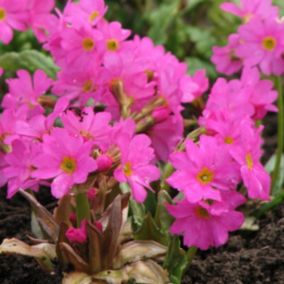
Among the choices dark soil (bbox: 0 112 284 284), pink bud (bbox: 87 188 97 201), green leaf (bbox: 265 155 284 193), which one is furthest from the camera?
green leaf (bbox: 265 155 284 193)

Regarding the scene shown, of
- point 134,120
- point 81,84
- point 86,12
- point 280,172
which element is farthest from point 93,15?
point 280,172

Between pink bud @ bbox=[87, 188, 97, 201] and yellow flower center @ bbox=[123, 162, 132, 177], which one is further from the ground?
yellow flower center @ bbox=[123, 162, 132, 177]

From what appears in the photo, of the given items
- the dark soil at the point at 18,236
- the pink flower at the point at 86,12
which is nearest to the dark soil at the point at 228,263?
the dark soil at the point at 18,236

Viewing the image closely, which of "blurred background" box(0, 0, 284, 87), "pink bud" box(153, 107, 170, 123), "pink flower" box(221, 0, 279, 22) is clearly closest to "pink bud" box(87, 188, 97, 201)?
"pink bud" box(153, 107, 170, 123)

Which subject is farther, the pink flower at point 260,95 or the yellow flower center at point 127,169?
the pink flower at point 260,95

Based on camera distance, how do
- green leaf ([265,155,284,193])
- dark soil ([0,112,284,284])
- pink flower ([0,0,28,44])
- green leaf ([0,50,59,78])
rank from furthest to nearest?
green leaf ([0,50,59,78]) < green leaf ([265,155,284,193]) < pink flower ([0,0,28,44]) < dark soil ([0,112,284,284])

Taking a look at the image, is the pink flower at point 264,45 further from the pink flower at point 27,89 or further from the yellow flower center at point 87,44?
the pink flower at point 27,89

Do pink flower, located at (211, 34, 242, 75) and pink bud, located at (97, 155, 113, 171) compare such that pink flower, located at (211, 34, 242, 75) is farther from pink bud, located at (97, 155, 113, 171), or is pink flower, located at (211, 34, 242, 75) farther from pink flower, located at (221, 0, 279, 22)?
pink bud, located at (97, 155, 113, 171)

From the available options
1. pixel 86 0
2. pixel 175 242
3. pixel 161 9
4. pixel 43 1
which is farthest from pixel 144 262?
pixel 161 9
